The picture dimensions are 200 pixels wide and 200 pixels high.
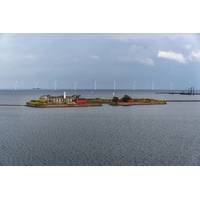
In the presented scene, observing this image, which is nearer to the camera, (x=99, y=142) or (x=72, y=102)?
(x=99, y=142)

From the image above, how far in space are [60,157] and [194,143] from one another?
11.7ft

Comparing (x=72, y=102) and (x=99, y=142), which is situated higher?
(x=72, y=102)

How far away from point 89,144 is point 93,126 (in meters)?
3.84

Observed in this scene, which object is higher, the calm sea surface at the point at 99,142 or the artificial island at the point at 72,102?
the artificial island at the point at 72,102

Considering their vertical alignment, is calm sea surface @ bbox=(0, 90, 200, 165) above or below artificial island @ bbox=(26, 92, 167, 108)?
below

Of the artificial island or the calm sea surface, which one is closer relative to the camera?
the calm sea surface

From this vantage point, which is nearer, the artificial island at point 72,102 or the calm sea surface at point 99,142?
the calm sea surface at point 99,142
